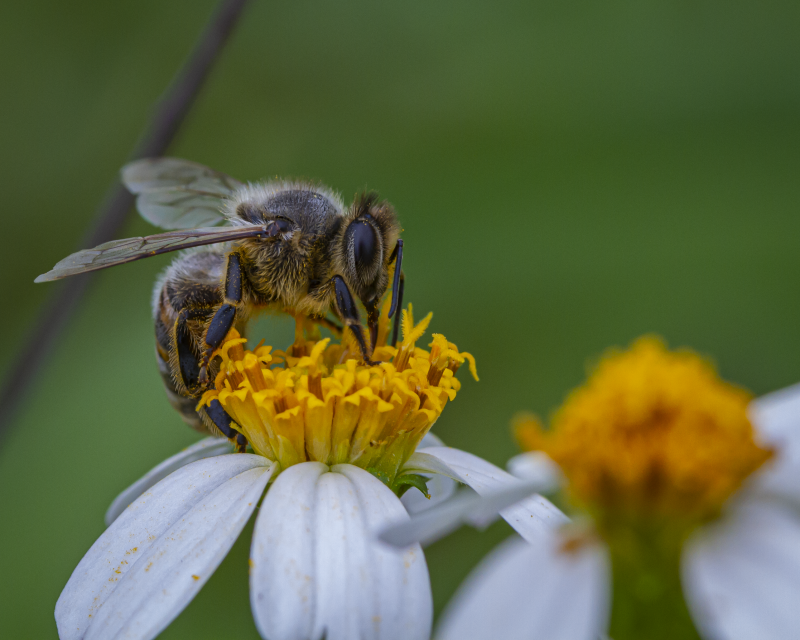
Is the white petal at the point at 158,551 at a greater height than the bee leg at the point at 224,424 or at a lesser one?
lesser

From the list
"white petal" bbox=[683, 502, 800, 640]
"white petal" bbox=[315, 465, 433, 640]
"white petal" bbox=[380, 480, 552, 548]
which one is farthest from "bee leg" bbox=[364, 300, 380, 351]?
"white petal" bbox=[683, 502, 800, 640]

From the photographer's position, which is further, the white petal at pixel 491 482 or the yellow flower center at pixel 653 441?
the white petal at pixel 491 482

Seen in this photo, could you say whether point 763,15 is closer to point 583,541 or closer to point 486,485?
point 486,485

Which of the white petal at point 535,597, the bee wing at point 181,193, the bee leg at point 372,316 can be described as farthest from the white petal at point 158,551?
the bee wing at point 181,193

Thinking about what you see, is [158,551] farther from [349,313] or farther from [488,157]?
[488,157]

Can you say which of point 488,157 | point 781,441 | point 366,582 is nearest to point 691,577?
point 781,441

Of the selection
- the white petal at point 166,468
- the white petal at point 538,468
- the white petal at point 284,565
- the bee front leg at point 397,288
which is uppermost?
the bee front leg at point 397,288

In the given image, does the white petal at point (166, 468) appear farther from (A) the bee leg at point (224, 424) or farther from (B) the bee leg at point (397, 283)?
(B) the bee leg at point (397, 283)
